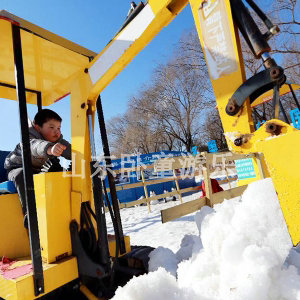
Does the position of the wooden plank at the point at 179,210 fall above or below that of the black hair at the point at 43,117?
below

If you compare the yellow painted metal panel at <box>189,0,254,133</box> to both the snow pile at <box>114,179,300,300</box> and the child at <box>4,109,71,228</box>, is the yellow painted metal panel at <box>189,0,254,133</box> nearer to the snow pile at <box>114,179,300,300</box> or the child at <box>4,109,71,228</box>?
the snow pile at <box>114,179,300,300</box>

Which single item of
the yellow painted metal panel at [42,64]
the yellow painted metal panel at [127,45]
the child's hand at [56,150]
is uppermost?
the yellow painted metal panel at [42,64]

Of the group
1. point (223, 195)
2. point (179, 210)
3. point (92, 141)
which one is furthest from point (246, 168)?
point (92, 141)

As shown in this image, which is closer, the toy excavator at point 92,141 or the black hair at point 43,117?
the toy excavator at point 92,141

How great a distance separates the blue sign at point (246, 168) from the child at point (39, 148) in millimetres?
6023

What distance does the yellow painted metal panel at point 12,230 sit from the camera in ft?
7.82

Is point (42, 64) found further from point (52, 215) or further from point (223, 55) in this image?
point (223, 55)

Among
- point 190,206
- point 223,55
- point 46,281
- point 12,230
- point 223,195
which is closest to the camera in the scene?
point 223,55

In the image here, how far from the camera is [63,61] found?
269cm

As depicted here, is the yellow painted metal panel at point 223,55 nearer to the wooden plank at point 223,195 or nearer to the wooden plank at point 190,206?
the wooden plank at point 190,206

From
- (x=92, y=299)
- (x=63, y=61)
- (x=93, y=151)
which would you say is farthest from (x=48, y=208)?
(x=63, y=61)

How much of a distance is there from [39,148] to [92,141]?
47 cm

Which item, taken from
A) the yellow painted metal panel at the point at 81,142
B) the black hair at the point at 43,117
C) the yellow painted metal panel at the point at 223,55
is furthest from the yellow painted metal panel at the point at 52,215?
the yellow painted metal panel at the point at 223,55

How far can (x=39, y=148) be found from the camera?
2.20m
